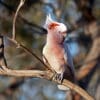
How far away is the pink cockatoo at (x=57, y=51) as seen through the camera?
5.62 feet

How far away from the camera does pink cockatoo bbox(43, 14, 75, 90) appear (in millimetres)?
1712

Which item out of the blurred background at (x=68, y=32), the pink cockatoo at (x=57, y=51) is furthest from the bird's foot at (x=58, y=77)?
the blurred background at (x=68, y=32)

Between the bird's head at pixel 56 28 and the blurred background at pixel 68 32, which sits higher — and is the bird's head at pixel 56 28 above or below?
above

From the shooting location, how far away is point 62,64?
1.79 metres

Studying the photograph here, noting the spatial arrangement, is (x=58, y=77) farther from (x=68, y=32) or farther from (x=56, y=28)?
(x=68, y=32)

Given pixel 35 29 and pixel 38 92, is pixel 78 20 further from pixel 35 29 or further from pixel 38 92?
pixel 38 92

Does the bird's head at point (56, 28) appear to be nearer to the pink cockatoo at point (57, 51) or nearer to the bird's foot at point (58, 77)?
the pink cockatoo at point (57, 51)

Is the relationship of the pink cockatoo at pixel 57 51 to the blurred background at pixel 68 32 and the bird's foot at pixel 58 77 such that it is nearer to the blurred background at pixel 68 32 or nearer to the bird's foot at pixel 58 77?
the bird's foot at pixel 58 77

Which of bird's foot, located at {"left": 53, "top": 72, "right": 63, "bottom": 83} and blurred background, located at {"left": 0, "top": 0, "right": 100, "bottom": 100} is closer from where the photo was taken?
bird's foot, located at {"left": 53, "top": 72, "right": 63, "bottom": 83}

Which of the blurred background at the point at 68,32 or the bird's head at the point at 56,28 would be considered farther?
the blurred background at the point at 68,32

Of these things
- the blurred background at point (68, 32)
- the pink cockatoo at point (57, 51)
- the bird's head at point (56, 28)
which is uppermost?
the bird's head at point (56, 28)

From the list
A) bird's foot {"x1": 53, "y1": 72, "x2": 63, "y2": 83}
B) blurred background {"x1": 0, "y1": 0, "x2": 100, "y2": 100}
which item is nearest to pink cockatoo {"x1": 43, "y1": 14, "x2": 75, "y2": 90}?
bird's foot {"x1": 53, "y1": 72, "x2": 63, "y2": 83}

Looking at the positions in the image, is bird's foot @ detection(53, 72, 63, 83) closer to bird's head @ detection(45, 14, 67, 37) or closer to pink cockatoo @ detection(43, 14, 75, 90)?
pink cockatoo @ detection(43, 14, 75, 90)

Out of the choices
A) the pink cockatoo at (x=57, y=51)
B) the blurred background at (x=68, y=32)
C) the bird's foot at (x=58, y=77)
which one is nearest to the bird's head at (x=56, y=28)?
the pink cockatoo at (x=57, y=51)
